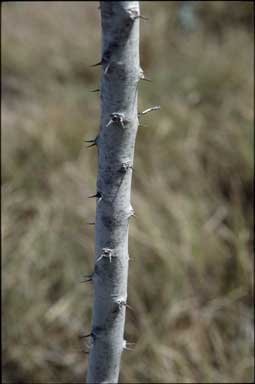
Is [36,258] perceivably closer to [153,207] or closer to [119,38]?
[153,207]

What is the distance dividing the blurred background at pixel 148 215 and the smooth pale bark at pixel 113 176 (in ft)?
2.24

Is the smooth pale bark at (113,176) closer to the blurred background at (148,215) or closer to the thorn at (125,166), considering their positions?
the thorn at (125,166)

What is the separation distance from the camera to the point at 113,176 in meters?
0.76

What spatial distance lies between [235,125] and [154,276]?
842 millimetres

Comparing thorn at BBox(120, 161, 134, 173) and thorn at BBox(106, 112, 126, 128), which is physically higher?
thorn at BBox(106, 112, 126, 128)

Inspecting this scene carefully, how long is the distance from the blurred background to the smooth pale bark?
26.9 inches

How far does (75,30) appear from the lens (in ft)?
11.3

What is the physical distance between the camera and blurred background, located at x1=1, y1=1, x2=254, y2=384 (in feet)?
5.60

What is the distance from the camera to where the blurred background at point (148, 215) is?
1707 millimetres

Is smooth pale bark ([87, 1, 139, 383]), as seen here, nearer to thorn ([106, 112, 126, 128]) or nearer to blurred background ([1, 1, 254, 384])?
thorn ([106, 112, 126, 128])

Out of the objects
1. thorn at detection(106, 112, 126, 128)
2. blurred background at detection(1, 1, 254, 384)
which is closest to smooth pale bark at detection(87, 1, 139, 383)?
thorn at detection(106, 112, 126, 128)

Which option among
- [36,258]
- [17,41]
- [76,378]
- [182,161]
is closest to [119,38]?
[76,378]

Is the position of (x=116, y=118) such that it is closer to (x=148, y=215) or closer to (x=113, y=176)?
(x=113, y=176)

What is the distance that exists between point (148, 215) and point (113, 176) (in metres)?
1.23
